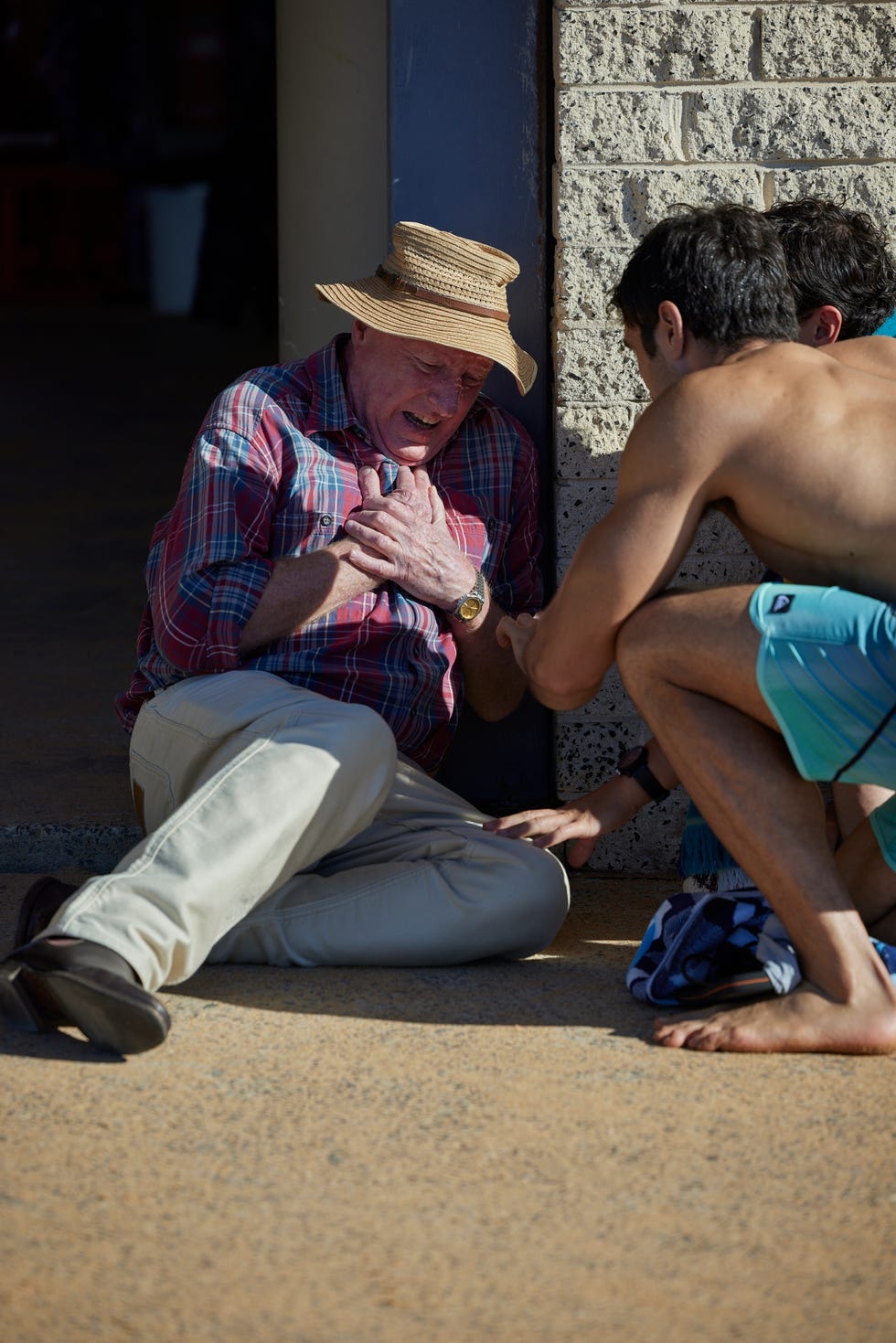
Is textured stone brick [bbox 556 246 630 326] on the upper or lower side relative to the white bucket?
upper

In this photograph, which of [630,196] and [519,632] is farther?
[630,196]

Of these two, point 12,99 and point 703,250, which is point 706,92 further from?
point 12,99

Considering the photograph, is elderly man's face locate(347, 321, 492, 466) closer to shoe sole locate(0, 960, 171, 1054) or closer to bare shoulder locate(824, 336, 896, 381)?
bare shoulder locate(824, 336, 896, 381)

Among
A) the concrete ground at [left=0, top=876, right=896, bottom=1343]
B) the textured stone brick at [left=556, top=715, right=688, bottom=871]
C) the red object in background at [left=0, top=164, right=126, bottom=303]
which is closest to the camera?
the concrete ground at [left=0, top=876, right=896, bottom=1343]

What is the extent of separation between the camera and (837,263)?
3123 millimetres

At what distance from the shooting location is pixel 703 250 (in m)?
2.71

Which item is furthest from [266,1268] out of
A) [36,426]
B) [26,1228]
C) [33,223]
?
[33,223]

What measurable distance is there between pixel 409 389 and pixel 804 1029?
4.53ft

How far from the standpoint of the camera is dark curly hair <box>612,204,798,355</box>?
2.71 metres

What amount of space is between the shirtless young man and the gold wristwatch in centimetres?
46

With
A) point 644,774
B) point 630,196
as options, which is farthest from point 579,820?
point 630,196

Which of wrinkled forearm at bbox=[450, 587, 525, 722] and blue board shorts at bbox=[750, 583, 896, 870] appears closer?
blue board shorts at bbox=[750, 583, 896, 870]

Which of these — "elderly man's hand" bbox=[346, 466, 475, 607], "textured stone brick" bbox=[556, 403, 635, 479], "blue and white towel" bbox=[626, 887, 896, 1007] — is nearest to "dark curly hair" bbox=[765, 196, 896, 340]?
"textured stone brick" bbox=[556, 403, 635, 479]

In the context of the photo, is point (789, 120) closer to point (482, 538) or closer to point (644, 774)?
point (482, 538)
